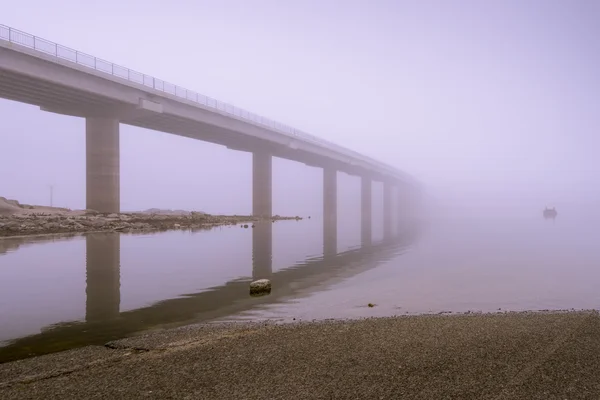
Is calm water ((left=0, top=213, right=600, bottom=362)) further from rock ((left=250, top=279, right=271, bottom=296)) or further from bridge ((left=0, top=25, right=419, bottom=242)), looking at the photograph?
bridge ((left=0, top=25, right=419, bottom=242))

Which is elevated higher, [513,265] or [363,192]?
[363,192]

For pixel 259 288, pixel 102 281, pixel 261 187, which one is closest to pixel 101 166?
pixel 261 187

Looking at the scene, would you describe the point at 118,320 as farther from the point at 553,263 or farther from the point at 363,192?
the point at 363,192

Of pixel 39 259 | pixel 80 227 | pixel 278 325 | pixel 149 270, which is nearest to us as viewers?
pixel 278 325

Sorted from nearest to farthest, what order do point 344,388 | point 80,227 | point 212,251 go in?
point 344,388 < point 212,251 < point 80,227

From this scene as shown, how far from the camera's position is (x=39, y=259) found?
20203mm

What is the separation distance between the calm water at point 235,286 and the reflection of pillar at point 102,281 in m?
0.05

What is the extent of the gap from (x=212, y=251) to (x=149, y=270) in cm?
774

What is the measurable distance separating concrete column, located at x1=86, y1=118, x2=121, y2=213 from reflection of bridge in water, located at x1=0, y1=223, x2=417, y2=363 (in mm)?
23585

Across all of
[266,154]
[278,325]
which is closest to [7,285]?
[278,325]

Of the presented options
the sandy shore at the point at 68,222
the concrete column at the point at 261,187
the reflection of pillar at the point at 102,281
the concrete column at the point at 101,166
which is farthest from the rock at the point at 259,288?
the concrete column at the point at 261,187

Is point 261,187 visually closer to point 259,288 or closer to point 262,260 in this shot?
point 262,260

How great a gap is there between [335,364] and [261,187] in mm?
67598

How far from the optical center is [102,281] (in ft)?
50.4
